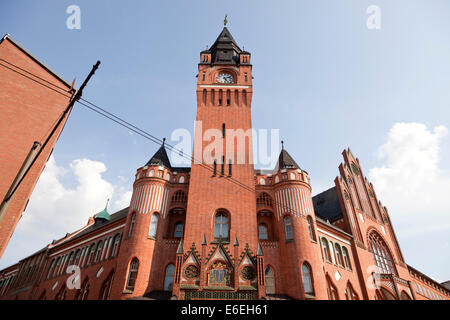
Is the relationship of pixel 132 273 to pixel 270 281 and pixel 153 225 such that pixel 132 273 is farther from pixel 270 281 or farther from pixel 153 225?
pixel 270 281

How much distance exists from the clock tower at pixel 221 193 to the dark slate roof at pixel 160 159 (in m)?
3.47

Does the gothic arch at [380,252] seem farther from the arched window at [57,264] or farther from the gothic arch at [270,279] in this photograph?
the arched window at [57,264]

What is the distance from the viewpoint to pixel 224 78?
30.8 meters

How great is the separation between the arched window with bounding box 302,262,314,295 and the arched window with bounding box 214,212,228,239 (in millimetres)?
6296

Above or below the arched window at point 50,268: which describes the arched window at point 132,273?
below

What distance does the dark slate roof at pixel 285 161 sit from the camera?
86.6 feet

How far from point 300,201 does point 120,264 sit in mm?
15081

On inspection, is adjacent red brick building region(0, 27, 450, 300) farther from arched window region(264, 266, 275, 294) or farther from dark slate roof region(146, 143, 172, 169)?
dark slate roof region(146, 143, 172, 169)

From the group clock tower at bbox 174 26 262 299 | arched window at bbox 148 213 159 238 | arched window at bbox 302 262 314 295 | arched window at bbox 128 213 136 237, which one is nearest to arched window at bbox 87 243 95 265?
arched window at bbox 128 213 136 237

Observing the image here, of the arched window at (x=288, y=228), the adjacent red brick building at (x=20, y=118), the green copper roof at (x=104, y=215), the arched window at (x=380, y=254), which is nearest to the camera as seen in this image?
the adjacent red brick building at (x=20, y=118)

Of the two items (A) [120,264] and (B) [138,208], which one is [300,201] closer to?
(B) [138,208]

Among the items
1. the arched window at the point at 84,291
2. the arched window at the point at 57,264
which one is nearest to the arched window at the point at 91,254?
the arched window at the point at 84,291

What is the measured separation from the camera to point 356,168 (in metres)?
37.2

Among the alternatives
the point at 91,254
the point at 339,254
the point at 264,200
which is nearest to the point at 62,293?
the point at 91,254
